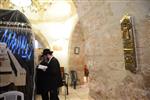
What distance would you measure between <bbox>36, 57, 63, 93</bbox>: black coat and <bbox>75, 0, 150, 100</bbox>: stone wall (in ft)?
4.08

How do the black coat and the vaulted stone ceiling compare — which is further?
the vaulted stone ceiling

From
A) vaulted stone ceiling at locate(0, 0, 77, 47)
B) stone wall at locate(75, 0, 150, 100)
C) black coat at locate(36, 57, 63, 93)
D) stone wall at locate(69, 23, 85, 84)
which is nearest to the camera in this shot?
stone wall at locate(75, 0, 150, 100)

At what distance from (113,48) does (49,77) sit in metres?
1.82

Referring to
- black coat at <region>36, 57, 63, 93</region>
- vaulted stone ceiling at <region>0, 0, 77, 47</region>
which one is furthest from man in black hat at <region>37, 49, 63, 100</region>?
vaulted stone ceiling at <region>0, 0, 77, 47</region>

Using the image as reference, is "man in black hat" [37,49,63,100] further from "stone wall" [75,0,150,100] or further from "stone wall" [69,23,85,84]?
"stone wall" [69,23,85,84]

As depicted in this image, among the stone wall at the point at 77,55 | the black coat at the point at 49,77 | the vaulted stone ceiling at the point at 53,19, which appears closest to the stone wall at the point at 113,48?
the black coat at the point at 49,77

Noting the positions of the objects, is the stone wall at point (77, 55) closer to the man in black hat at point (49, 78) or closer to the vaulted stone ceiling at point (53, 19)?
the vaulted stone ceiling at point (53, 19)

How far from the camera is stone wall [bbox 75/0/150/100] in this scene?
1.40 metres

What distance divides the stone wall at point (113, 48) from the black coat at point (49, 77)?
4.08 feet

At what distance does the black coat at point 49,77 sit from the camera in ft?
11.1

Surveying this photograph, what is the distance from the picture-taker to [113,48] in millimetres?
1775

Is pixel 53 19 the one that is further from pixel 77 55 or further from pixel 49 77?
pixel 49 77

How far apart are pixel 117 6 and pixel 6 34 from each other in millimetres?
828

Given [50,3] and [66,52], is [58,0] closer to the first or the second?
[50,3]
